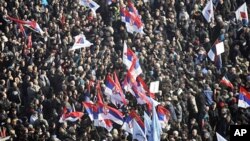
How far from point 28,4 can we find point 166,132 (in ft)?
33.2

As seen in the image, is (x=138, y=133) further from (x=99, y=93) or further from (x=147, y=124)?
(x=99, y=93)

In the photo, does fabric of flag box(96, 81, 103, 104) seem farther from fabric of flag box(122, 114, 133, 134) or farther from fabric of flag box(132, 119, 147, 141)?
fabric of flag box(132, 119, 147, 141)

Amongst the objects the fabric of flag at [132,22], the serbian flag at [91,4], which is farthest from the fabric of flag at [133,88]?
the serbian flag at [91,4]

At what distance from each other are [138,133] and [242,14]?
10784 mm

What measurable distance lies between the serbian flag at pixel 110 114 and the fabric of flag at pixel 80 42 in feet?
16.4

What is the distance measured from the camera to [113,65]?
33656mm

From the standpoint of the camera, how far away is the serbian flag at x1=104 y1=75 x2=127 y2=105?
3122 cm

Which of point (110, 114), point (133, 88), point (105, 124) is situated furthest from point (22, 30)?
point (105, 124)

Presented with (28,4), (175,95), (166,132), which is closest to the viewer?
(166,132)

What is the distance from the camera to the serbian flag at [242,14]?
37156mm

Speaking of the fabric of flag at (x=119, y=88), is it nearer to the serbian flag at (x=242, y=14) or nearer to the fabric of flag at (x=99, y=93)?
the fabric of flag at (x=99, y=93)

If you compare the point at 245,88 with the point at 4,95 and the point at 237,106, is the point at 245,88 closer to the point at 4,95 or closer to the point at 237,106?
the point at 237,106

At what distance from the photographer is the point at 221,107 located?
102 ft

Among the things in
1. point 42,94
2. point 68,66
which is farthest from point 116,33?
point 42,94
